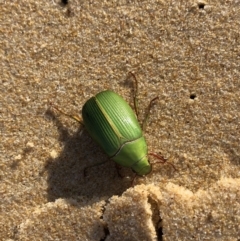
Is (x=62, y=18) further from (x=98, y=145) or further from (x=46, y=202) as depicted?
(x=46, y=202)

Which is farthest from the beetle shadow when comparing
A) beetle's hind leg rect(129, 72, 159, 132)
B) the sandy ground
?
beetle's hind leg rect(129, 72, 159, 132)

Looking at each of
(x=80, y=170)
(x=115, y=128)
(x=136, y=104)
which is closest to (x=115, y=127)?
(x=115, y=128)

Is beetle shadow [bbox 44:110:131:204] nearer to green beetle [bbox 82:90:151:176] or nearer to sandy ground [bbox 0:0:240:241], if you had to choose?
sandy ground [bbox 0:0:240:241]

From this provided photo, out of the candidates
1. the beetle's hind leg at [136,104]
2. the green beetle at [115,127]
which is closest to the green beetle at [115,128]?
the green beetle at [115,127]

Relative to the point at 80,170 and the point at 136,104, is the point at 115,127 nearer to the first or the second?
the point at 136,104

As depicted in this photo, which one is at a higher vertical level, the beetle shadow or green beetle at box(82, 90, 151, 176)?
green beetle at box(82, 90, 151, 176)

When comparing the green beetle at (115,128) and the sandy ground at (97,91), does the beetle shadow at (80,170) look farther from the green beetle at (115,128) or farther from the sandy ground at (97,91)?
the green beetle at (115,128)
